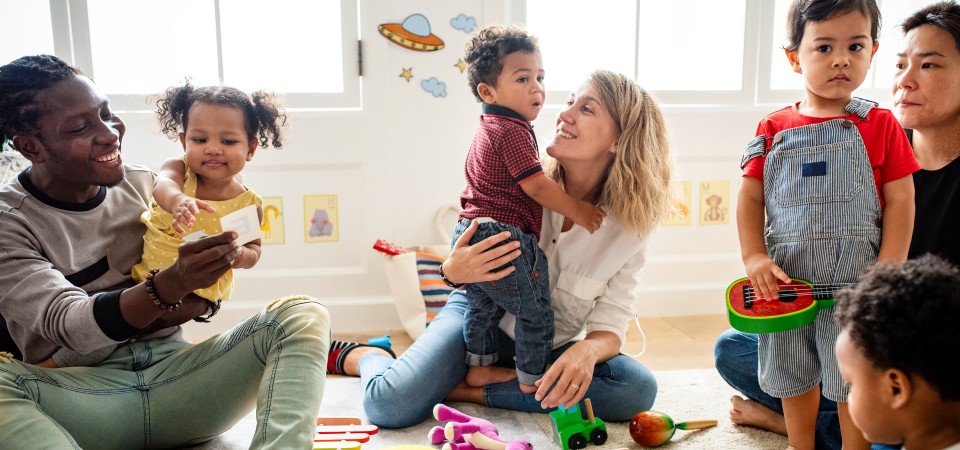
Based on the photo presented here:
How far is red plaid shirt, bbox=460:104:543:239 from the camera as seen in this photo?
185 centimetres

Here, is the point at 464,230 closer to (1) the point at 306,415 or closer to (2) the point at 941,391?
(1) the point at 306,415

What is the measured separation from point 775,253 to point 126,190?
1457mm

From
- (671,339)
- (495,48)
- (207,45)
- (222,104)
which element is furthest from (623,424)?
(207,45)

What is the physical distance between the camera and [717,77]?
317 centimetres

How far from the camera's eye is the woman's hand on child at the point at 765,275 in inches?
61.8

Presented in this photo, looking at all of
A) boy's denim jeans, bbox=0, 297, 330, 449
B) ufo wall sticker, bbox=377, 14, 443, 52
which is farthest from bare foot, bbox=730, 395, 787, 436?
ufo wall sticker, bbox=377, 14, 443, 52

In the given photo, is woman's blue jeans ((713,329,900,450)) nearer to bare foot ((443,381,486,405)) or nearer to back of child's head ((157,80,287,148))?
bare foot ((443,381,486,405))

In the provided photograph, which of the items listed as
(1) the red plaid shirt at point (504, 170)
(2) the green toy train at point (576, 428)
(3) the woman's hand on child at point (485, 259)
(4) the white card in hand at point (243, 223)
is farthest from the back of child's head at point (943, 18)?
(4) the white card in hand at point (243, 223)

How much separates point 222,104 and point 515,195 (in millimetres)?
734

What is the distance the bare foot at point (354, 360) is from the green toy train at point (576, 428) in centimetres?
71

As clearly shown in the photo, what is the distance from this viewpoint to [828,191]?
1.58 m

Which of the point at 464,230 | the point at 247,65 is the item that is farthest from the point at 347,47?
the point at 464,230

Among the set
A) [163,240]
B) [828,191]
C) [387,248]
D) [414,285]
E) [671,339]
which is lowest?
[671,339]

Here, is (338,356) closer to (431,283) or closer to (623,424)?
(431,283)
